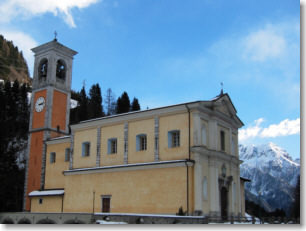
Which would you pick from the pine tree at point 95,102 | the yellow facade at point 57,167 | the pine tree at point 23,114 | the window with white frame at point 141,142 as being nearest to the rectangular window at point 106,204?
the window with white frame at point 141,142

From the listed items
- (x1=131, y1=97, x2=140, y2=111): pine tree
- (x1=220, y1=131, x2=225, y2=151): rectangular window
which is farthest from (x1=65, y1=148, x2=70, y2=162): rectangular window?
(x1=131, y1=97, x2=140, y2=111): pine tree

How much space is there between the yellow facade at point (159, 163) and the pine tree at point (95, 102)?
26.5 meters

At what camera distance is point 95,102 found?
5212 centimetres

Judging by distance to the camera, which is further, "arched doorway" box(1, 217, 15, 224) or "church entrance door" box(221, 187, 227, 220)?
"church entrance door" box(221, 187, 227, 220)

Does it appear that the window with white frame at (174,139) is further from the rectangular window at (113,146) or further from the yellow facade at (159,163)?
the rectangular window at (113,146)

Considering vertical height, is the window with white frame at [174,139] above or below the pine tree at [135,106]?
below

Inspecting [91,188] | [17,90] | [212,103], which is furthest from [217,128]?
[17,90]

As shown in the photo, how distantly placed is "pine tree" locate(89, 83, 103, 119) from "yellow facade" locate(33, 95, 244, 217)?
26.5 metres

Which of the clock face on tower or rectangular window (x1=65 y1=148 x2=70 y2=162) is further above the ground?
the clock face on tower

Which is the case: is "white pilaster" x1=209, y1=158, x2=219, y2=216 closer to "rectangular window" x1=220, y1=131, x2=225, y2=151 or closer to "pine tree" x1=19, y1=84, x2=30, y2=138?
"rectangular window" x1=220, y1=131, x2=225, y2=151

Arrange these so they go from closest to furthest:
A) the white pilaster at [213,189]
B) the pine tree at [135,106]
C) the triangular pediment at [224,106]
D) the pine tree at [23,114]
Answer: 1. the white pilaster at [213,189]
2. the triangular pediment at [224,106]
3. the pine tree at [23,114]
4. the pine tree at [135,106]

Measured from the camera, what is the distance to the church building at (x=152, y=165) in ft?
60.3

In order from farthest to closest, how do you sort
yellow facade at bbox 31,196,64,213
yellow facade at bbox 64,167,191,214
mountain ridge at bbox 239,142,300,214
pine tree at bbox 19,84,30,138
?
pine tree at bbox 19,84,30,138, yellow facade at bbox 31,196,64,213, yellow facade at bbox 64,167,191,214, mountain ridge at bbox 239,142,300,214

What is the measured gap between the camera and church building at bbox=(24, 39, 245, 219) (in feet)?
60.3
